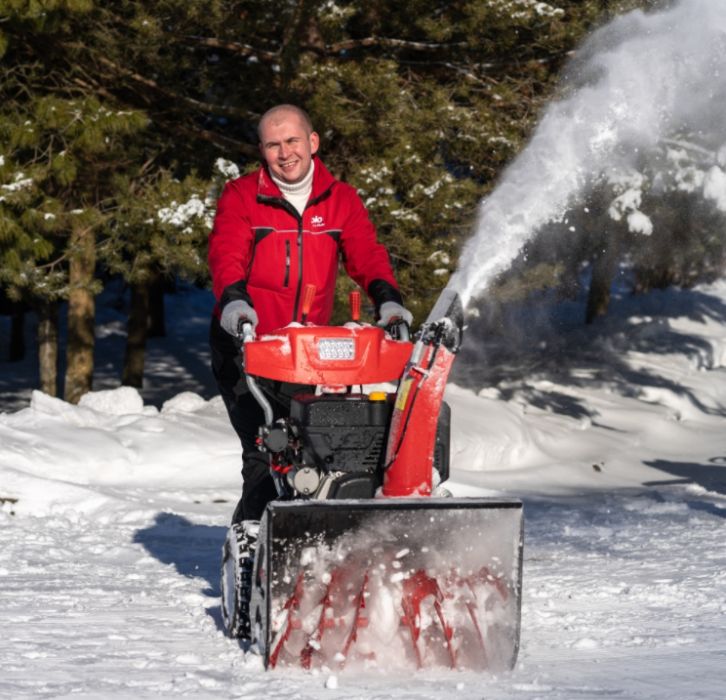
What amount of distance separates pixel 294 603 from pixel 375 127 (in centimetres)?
886

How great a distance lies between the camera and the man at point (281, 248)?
4.60 meters

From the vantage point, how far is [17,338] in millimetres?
26719

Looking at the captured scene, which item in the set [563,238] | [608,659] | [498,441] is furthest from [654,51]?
[563,238]

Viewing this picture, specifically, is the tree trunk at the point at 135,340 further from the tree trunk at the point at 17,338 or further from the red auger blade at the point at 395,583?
the red auger blade at the point at 395,583

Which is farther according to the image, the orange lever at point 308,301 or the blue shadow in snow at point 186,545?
the blue shadow in snow at point 186,545

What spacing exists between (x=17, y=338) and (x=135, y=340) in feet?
28.0

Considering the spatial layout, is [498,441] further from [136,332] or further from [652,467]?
[136,332]

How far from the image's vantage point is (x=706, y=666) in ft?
13.2

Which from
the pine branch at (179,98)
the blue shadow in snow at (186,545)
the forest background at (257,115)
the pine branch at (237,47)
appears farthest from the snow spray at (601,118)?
the pine branch at (179,98)

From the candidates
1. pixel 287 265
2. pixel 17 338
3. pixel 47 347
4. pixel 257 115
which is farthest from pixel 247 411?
pixel 17 338

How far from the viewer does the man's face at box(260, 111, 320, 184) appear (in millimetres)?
4594

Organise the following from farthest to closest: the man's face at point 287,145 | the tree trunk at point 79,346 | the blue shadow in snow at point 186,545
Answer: the tree trunk at point 79,346
the blue shadow in snow at point 186,545
the man's face at point 287,145

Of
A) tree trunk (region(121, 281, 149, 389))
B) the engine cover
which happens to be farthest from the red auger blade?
tree trunk (region(121, 281, 149, 389))

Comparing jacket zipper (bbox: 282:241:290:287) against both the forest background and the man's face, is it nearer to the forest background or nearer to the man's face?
the man's face
